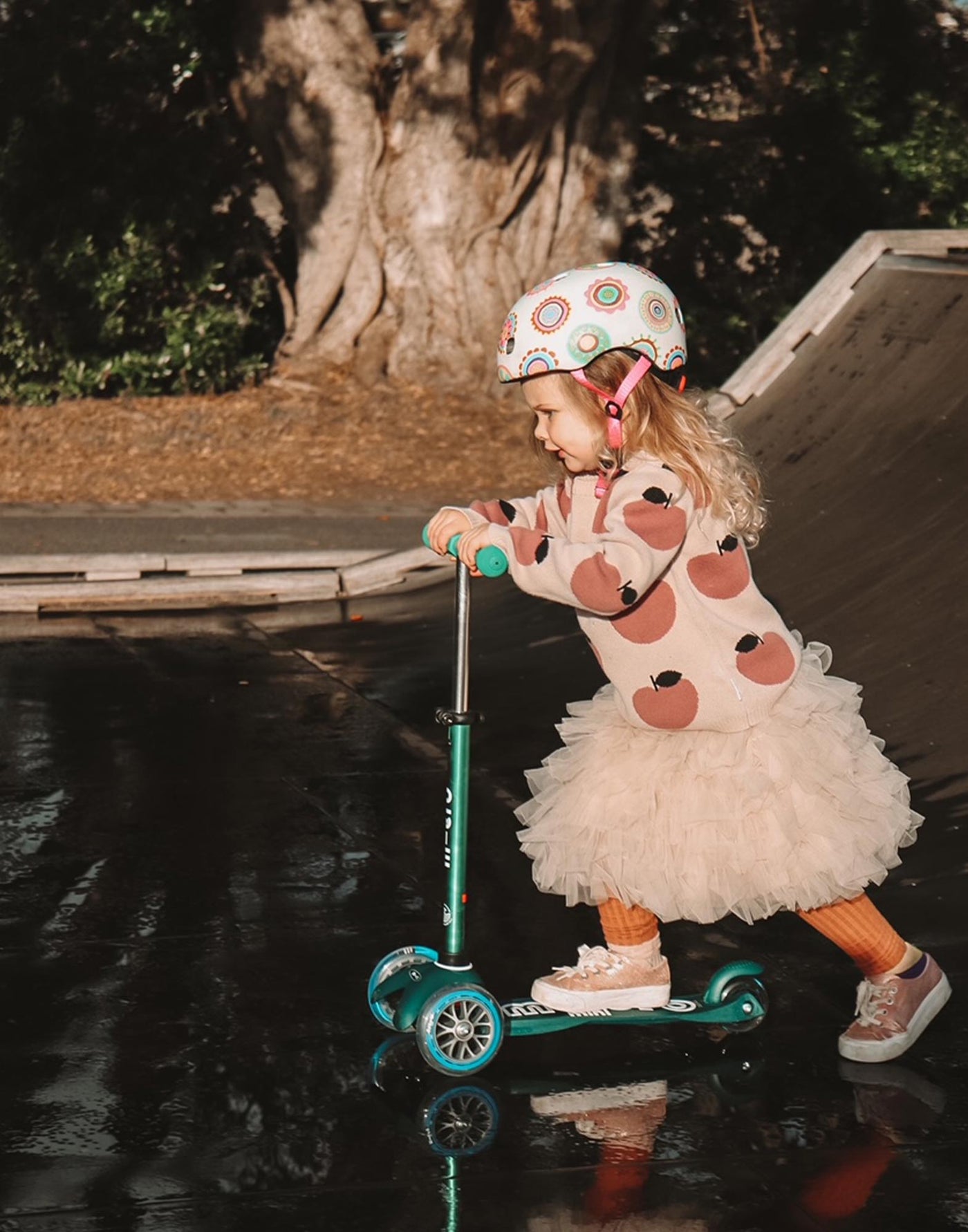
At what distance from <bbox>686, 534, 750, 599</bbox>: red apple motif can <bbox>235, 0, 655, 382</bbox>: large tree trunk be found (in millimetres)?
12764

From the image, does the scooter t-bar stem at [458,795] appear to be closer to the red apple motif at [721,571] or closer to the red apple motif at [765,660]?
the red apple motif at [721,571]

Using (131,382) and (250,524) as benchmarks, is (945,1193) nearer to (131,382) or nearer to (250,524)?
(250,524)

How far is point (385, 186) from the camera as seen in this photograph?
1689cm

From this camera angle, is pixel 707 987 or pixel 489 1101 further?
pixel 707 987

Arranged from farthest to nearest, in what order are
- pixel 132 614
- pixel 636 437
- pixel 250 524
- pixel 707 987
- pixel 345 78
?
Result: pixel 345 78 → pixel 250 524 → pixel 132 614 → pixel 707 987 → pixel 636 437

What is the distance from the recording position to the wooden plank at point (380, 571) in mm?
10703

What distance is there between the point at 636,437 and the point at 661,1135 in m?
1.47

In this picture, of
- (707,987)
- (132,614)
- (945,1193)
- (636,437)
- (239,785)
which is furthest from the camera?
(132,614)

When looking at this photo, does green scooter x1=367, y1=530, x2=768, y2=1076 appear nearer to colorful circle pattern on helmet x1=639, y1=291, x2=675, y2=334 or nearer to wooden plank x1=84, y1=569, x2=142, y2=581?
colorful circle pattern on helmet x1=639, y1=291, x2=675, y2=334

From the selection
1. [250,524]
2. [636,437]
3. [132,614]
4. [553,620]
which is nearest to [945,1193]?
[636,437]

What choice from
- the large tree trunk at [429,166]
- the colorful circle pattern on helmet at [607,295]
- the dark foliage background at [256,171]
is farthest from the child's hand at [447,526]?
the dark foliage background at [256,171]

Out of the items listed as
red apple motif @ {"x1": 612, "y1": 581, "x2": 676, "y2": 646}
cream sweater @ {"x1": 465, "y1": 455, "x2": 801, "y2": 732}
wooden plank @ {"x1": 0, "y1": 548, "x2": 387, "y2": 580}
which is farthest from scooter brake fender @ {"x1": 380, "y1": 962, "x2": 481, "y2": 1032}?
wooden plank @ {"x1": 0, "y1": 548, "x2": 387, "y2": 580}

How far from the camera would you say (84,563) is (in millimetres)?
10641

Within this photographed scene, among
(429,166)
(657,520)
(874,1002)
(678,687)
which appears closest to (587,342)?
(657,520)
